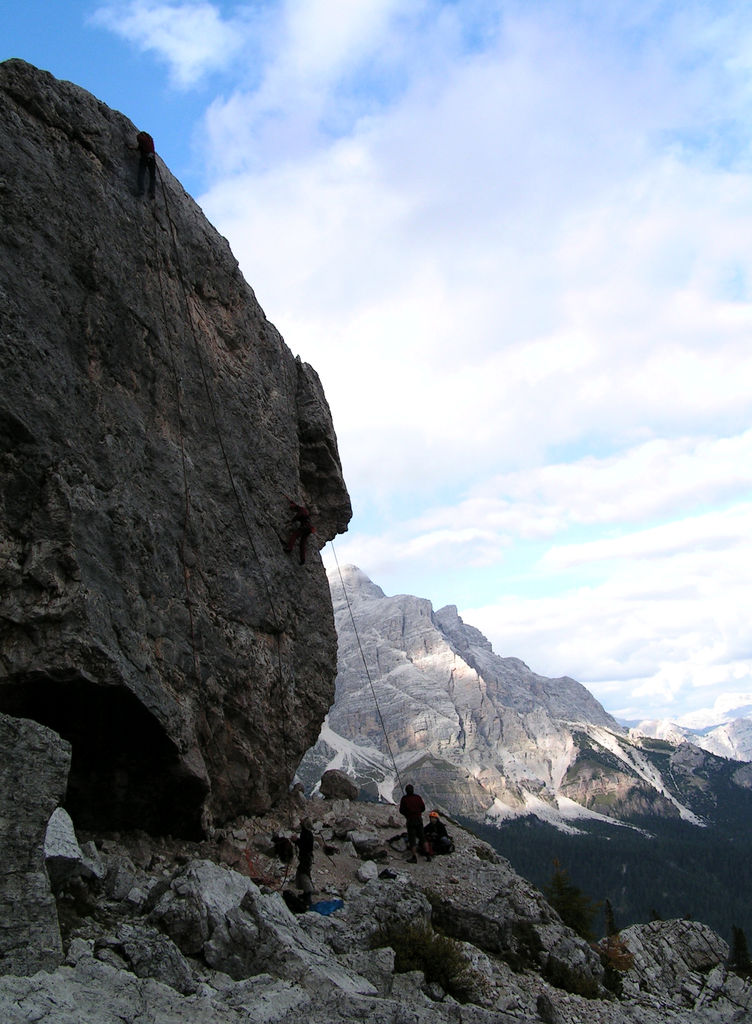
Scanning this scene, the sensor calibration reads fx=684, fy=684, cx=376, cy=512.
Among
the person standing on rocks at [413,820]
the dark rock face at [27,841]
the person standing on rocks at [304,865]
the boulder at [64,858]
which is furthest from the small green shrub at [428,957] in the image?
the dark rock face at [27,841]

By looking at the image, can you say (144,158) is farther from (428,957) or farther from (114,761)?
(428,957)

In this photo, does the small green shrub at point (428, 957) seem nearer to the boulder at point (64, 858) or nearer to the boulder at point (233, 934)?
the boulder at point (233, 934)

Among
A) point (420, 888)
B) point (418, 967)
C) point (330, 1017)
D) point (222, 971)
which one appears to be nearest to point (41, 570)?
point (222, 971)

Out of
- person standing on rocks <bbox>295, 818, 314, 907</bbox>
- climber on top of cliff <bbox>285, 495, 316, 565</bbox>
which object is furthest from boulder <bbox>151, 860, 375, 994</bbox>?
climber on top of cliff <bbox>285, 495, 316, 565</bbox>

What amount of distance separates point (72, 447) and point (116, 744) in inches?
256

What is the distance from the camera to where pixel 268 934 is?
38.1 feet

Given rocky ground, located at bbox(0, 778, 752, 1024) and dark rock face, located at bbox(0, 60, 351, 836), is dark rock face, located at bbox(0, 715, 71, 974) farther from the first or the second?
dark rock face, located at bbox(0, 60, 351, 836)

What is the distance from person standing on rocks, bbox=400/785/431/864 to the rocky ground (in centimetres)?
43

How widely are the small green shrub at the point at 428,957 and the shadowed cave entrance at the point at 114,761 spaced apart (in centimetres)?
514

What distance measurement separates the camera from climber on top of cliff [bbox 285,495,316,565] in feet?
75.6

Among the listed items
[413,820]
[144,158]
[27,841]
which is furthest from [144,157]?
[413,820]

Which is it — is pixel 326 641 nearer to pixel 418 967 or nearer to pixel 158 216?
pixel 418 967

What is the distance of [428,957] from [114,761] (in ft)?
26.2

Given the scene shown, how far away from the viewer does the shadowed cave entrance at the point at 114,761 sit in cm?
1350
